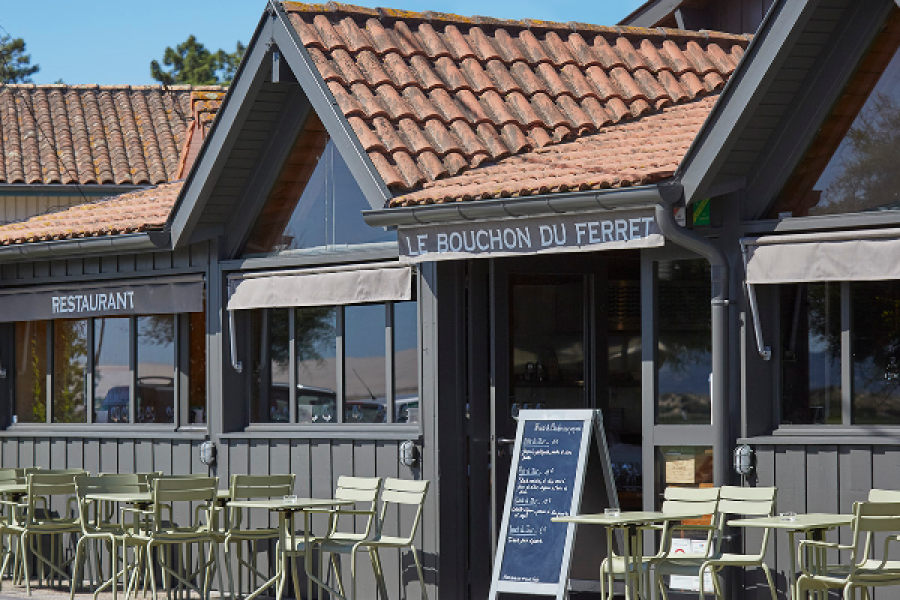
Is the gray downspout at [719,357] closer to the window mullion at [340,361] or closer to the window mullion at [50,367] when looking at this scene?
the window mullion at [340,361]

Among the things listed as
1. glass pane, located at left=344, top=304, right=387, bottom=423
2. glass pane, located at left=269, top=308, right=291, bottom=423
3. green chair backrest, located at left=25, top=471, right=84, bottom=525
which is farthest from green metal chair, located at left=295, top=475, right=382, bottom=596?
green chair backrest, located at left=25, top=471, right=84, bottom=525

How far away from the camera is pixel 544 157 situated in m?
10.2

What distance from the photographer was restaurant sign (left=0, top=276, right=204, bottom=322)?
38.8ft

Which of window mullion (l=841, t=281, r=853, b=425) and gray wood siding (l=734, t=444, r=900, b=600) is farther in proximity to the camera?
window mullion (l=841, t=281, r=853, b=425)

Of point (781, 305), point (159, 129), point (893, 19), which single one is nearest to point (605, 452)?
point (781, 305)

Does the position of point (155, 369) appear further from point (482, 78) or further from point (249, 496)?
point (482, 78)

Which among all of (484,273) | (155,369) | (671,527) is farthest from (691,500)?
(155,369)

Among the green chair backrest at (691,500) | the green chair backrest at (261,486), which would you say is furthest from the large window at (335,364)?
the green chair backrest at (691,500)

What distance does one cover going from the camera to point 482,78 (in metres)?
11.1

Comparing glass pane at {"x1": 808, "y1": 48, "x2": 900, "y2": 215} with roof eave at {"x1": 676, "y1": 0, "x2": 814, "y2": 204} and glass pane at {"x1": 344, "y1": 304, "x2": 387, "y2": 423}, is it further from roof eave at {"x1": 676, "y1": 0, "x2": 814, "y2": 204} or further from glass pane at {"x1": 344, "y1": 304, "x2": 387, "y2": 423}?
glass pane at {"x1": 344, "y1": 304, "x2": 387, "y2": 423}

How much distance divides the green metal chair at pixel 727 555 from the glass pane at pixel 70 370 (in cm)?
679

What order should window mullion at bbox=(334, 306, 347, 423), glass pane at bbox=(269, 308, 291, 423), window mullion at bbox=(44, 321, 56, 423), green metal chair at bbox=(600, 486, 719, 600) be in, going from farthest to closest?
window mullion at bbox=(44, 321, 56, 423) < glass pane at bbox=(269, 308, 291, 423) < window mullion at bbox=(334, 306, 347, 423) < green metal chair at bbox=(600, 486, 719, 600)

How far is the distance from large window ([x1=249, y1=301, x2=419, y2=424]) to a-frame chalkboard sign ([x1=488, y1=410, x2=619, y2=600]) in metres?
1.26

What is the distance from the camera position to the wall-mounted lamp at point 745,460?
28.6 feet
